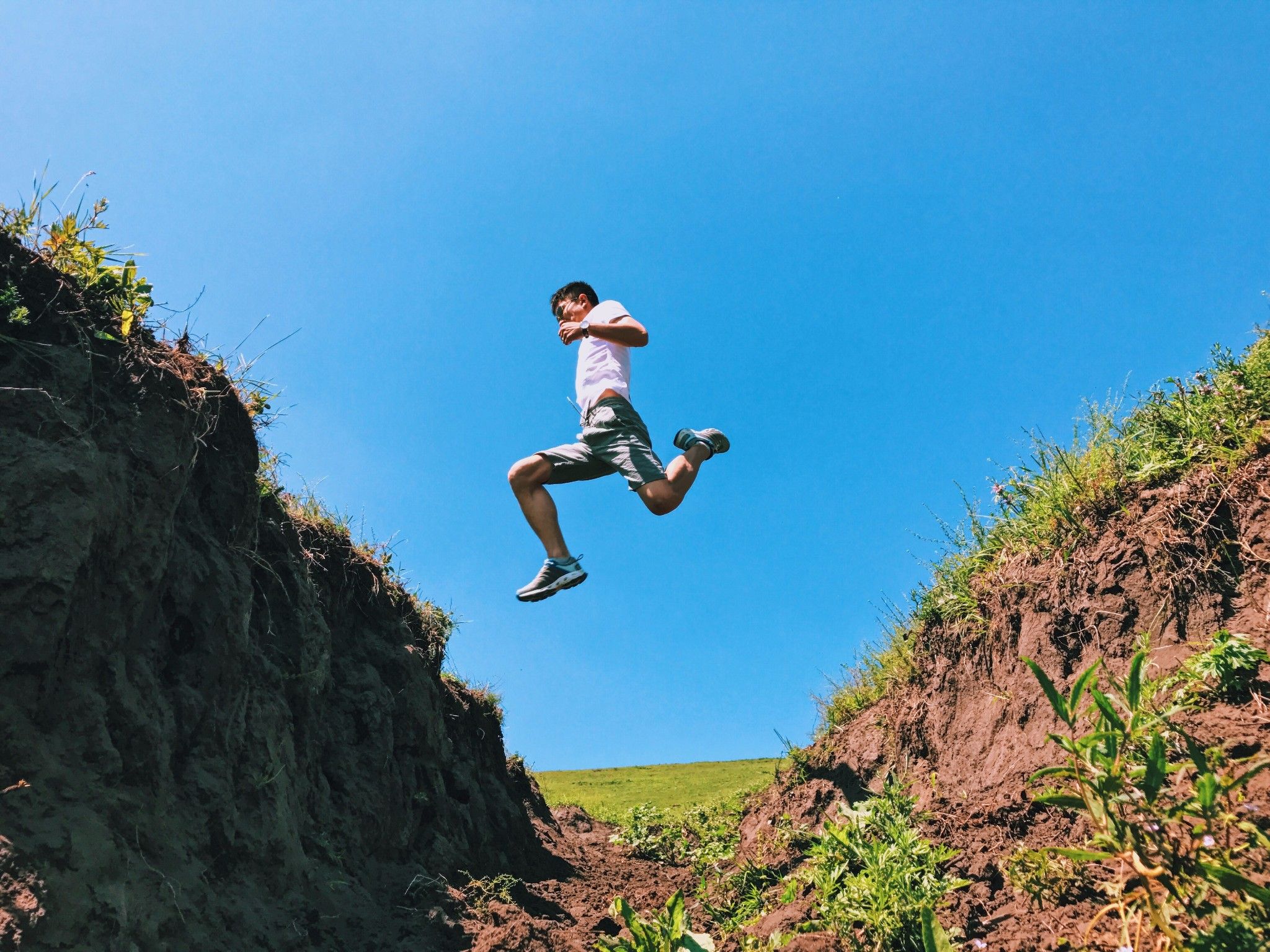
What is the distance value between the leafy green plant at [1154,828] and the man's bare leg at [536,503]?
3.76 metres

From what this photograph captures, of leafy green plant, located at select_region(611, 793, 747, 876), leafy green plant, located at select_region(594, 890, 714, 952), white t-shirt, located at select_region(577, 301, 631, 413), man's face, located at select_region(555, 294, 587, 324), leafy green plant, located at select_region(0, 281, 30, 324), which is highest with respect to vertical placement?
man's face, located at select_region(555, 294, 587, 324)

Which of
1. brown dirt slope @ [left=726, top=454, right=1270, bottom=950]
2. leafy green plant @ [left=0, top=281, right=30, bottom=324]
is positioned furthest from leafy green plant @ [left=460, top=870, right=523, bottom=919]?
leafy green plant @ [left=0, top=281, right=30, bottom=324]

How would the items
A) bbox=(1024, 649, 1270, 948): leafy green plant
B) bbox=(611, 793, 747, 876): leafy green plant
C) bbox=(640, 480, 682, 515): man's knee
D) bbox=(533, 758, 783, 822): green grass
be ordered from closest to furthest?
bbox=(1024, 649, 1270, 948): leafy green plant, bbox=(640, 480, 682, 515): man's knee, bbox=(611, 793, 747, 876): leafy green plant, bbox=(533, 758, 783, 822): green grass

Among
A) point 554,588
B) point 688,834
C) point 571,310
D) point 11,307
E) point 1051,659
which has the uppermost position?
point 571,310

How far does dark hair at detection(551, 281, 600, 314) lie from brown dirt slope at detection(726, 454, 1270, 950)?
12.9ft

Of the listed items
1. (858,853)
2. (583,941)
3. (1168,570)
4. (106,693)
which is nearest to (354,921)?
(583,941)

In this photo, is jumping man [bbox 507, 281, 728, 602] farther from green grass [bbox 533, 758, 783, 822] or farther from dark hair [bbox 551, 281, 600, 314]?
green grass [bbox 533, 758, 783, 822]

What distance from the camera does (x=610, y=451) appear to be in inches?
231

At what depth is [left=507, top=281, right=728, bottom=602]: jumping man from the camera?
18.8 ft

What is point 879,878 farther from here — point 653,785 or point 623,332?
point 653,785

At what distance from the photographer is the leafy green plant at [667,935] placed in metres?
3.57

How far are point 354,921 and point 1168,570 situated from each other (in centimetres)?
486

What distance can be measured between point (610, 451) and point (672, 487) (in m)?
0.55

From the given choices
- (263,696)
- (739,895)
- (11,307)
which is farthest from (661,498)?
(11,307)
